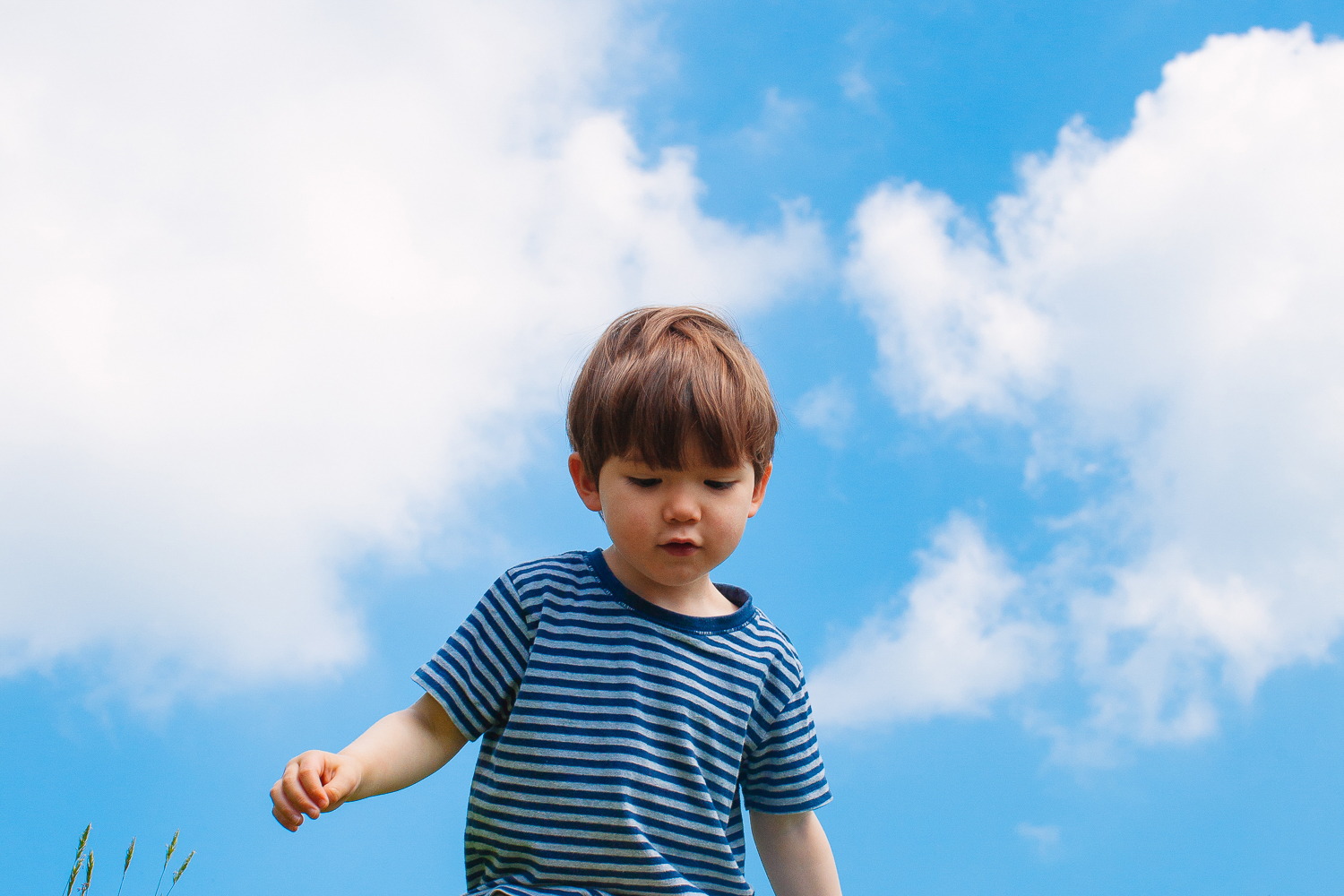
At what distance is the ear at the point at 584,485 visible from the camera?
212cm

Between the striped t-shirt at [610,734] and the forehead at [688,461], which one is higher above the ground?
the forehead at [688,461]

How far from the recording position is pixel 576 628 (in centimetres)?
211

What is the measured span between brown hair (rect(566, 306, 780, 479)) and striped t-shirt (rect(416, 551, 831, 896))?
333 millimetres

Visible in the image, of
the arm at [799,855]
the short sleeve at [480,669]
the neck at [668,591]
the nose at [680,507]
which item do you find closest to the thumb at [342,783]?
the short sleeve at [480,669]

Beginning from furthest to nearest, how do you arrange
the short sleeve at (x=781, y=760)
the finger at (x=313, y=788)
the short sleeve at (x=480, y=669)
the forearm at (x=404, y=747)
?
the short sleeve at (x=781, y=760) → the short sleeve at (x=480, y=669) → the forearm at (x=404, y=747) → the finger at (x=313, y=788)

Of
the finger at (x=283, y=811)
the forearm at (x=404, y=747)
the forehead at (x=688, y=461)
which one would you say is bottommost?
the finger at (x=283, y=811)

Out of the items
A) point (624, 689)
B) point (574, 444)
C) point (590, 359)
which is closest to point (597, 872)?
point (624, 689)

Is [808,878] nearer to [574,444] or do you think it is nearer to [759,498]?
[759,498]

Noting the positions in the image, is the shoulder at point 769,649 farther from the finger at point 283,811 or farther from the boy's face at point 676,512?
the finger at point 283,811

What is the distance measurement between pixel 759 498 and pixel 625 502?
36cm

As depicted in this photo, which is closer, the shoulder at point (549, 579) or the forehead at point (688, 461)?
the forehead at point (688, 461)

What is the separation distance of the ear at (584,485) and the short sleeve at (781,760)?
0.54m

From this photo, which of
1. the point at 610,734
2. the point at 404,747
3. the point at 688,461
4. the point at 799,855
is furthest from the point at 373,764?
the point at 799,855

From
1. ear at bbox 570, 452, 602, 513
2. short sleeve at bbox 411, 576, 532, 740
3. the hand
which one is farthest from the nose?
the hand
